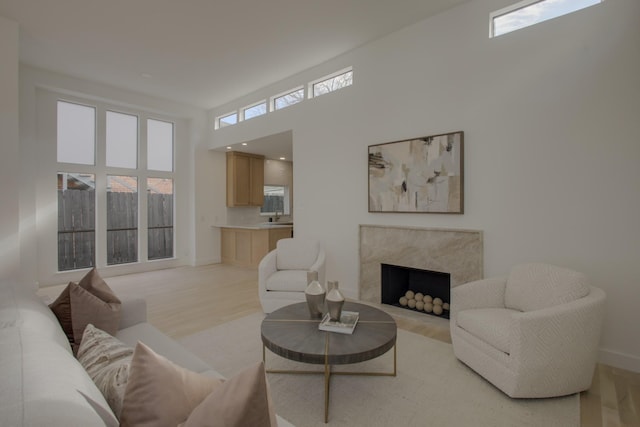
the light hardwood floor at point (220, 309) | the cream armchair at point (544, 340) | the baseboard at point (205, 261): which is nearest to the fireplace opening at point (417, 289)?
the light hardwood floor at point (220, 309)

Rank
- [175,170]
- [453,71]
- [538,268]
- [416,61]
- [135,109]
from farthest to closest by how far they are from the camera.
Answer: [175,170] < [135,109] < [416,61] < [453,71] < [538,268]

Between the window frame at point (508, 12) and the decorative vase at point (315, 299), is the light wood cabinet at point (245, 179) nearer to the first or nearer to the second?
the decorative vase at point (315, 299)

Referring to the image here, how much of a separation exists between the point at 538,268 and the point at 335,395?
6.21 feet

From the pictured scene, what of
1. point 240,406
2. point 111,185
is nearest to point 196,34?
point 111,185

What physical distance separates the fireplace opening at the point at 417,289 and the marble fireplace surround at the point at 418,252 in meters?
0.14

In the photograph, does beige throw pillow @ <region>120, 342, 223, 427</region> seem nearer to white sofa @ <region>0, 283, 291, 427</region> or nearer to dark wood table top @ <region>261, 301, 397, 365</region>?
white sofa @ <region>0, 283, 291, 427</region>

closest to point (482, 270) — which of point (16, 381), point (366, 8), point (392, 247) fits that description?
point (392, 247)

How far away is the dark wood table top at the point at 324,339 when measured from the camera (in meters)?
1.93

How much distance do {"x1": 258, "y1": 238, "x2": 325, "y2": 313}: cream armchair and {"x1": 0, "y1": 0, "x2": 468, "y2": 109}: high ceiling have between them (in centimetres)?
267

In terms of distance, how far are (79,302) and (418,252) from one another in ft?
10.5

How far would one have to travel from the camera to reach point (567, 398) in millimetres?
2109

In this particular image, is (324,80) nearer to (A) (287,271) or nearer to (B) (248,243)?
(A) (287,271)

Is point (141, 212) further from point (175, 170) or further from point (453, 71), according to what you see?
point (453, 71)

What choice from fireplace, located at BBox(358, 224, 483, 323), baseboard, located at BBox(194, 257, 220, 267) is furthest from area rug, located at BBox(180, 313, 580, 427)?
baseboard, located at BBox(194, 257, 220, 267)
